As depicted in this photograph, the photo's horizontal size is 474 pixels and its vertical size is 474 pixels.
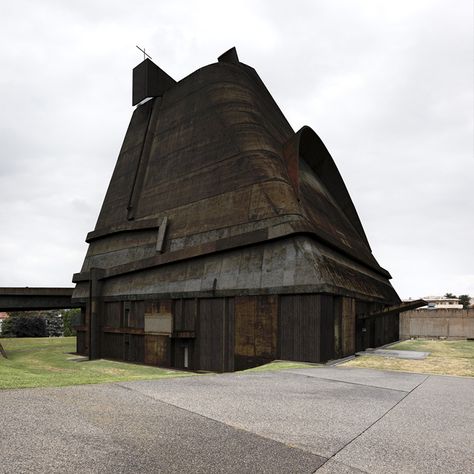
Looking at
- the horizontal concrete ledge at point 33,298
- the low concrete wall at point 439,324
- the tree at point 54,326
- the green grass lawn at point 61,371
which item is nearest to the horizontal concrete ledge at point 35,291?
the horizontal concrete ledge at point 33,298

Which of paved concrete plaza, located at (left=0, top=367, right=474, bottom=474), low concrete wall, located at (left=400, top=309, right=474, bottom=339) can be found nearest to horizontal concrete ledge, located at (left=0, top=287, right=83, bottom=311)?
paved concrete plaza, located at (left=0, top=367, right=474, bottom=474)

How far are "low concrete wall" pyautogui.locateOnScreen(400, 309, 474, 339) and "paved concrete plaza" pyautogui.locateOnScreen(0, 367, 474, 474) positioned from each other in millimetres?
33467

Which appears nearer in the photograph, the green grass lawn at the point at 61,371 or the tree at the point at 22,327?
the green grass lawn at the point at 61,371

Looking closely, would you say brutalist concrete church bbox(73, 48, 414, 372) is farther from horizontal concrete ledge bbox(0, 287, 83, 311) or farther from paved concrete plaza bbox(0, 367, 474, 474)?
paved concrete plaza bbox(0, 367, 474, 474)

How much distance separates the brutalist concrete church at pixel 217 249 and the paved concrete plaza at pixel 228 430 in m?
9.30

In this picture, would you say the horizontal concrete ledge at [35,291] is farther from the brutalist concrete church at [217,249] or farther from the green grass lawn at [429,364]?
the green grass lawn at [429,364]

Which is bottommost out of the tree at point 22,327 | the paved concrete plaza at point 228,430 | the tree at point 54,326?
the tree at point 54,326

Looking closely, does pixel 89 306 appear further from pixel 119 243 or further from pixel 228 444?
pixel 228 444

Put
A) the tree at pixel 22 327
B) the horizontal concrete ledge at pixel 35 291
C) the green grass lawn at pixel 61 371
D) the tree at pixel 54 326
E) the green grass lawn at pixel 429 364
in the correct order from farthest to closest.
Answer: the tree at pixel 54 326 → the tree at pixel 22 327 → the horizontal concrete ledge at pixel 35 291 → the green grass lawn at pixel 429 364 → the green grass lawn at pixel 61 371

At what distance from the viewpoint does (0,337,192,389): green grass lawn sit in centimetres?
907

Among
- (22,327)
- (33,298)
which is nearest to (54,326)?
(22,327)

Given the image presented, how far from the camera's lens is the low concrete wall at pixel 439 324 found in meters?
39.0

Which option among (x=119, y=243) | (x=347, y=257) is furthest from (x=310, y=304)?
(x=119, y=243)

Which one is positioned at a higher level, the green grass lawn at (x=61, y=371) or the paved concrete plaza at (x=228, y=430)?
the paved concrete plaza at (x=228, y=430)
